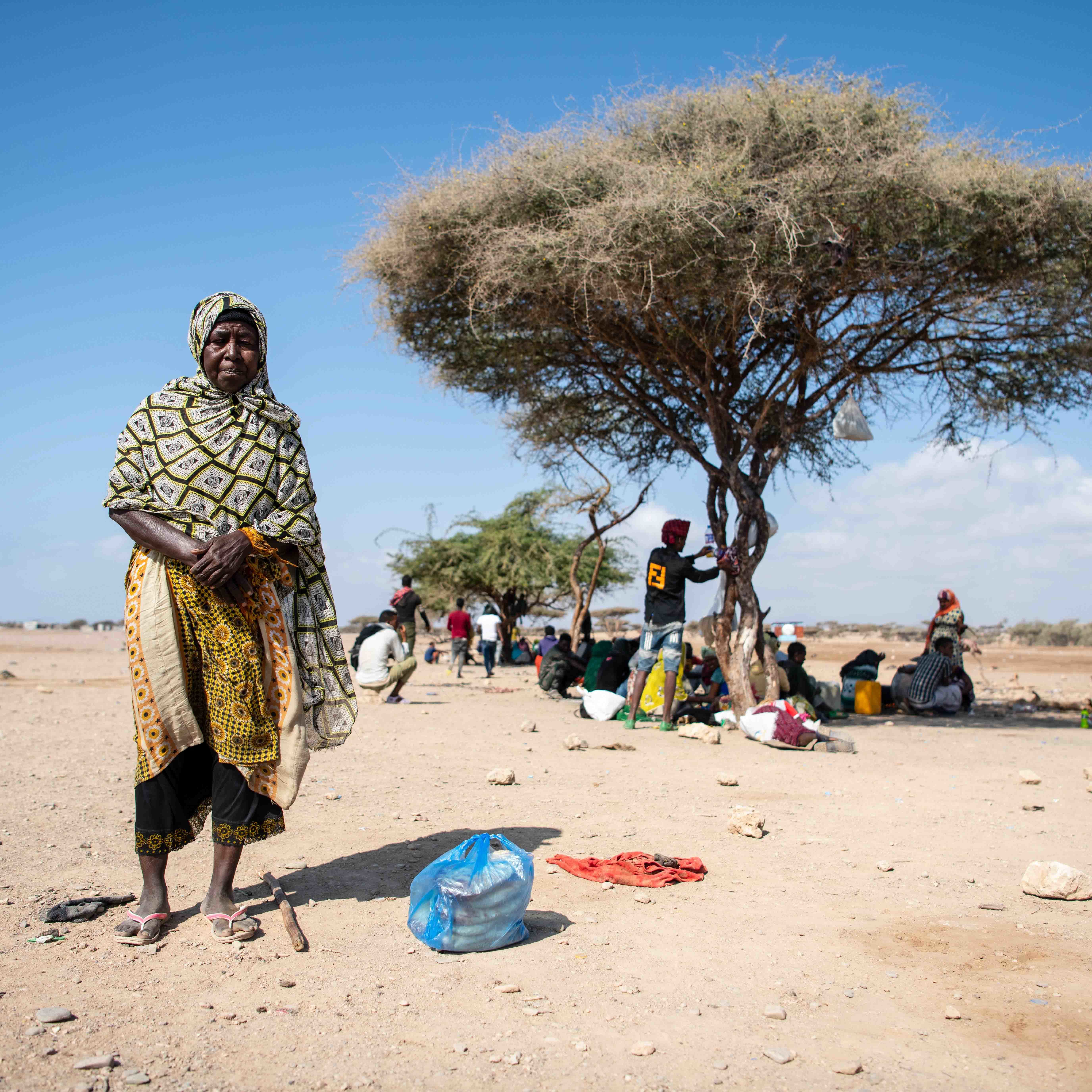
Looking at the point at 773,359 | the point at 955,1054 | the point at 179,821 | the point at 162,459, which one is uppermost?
the point at 773,359

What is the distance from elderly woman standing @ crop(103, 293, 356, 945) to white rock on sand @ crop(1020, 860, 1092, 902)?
3002mm

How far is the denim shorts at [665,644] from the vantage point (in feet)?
30.1

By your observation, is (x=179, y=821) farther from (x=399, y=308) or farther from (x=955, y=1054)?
(x=399, y=308)

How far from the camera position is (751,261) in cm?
884

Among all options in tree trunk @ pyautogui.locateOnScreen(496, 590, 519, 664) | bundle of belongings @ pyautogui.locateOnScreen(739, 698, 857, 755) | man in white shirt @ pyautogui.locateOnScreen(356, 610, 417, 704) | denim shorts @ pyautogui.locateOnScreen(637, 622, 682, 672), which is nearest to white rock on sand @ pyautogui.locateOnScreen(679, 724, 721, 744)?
bundle of belongings @ pyautogui.locateOnScreen(739, 698, 857, 755)

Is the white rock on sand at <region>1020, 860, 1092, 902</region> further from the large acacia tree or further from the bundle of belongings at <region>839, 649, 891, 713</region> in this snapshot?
the bundle of belongings at <region>839, 649, 891, 713</region>

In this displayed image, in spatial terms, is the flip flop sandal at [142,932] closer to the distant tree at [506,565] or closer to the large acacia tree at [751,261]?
the large acacia tree at [751,261]

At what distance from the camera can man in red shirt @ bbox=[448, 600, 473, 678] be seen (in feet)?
→ 59.9

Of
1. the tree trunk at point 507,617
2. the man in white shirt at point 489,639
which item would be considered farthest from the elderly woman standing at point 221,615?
the tree trunk at point 507,617

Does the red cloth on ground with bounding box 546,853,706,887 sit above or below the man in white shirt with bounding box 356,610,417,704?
below

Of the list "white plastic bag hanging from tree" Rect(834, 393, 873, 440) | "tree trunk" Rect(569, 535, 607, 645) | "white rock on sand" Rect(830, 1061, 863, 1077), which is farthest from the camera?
"tree trunk" Rect(569, 535, 607, 645)

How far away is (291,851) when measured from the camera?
452 cm

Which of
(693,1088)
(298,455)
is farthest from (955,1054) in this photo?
(298,455)

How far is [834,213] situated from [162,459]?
7.48 m
